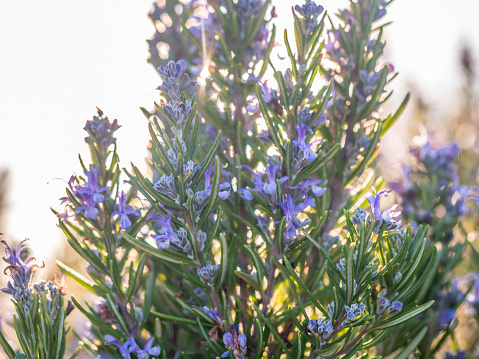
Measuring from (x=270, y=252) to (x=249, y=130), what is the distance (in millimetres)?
364

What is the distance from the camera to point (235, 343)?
77 cm

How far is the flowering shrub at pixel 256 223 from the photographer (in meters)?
0.76

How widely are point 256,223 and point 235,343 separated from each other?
299 millimetres

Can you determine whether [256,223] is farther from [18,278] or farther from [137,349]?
[18,278]

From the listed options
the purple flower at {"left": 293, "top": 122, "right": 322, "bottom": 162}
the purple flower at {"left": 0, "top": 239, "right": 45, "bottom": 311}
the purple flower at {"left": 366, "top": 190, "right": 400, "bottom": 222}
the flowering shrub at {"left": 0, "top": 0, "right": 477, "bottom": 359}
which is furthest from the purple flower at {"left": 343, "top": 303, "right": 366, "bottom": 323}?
the purple flower at {"left": 0, "top": 239, "right": 45, "bottom": 311}

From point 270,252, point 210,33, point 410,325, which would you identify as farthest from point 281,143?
point 410,325

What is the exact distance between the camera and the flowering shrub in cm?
76

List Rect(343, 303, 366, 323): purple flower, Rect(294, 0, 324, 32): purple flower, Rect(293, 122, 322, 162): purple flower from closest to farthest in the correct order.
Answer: Rect(343, 303, 366, 323): purple flower → Rect(293, 122, 322, 162): purple flower → Rect(294, 0, 324, 32): purple flower

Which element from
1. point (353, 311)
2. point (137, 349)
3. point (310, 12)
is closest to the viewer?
point (353, 311)

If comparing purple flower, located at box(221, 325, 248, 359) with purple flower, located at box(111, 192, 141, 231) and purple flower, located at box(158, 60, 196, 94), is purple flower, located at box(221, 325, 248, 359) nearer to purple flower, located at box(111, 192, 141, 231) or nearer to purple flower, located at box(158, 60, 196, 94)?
purple flower, located at box(111, 192, 141, 231)

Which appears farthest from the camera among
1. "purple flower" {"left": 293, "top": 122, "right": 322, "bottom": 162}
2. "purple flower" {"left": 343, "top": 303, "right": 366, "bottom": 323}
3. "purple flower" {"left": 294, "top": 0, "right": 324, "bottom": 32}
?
"purple flower" {"left": 294, "top": 0, "right": 324, "bottom": 32}

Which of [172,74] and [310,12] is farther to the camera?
[310,12]

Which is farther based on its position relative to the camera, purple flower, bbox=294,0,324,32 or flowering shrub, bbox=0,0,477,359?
purple flower, bbox=294,0,324,32

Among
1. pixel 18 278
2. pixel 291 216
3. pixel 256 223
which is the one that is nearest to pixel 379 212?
pixel 291 216
